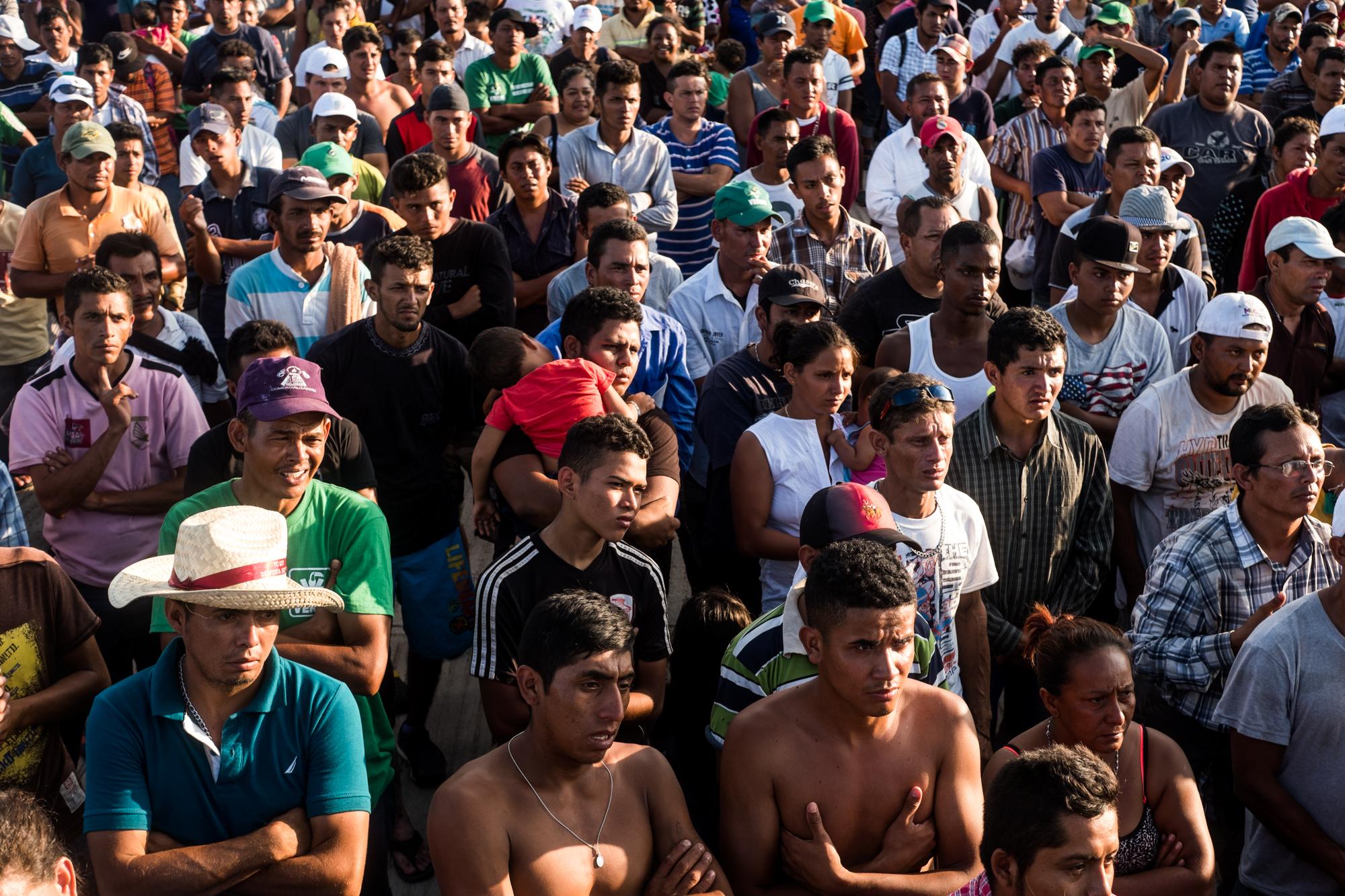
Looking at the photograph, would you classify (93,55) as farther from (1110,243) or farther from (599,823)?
(599,823)

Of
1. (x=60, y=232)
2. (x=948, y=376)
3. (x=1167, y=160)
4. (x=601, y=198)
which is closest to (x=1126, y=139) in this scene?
(x=1167, y=160)

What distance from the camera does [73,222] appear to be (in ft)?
25.4

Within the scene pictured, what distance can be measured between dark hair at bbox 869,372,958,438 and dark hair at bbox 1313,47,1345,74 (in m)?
7.32

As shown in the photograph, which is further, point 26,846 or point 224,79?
point 224,79

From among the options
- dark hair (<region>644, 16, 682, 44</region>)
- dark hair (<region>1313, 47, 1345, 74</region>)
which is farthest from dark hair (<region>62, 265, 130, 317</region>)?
dark hair (<region>1313, 47, 1345, 74</region>)

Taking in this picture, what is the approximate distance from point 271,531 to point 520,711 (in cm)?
102

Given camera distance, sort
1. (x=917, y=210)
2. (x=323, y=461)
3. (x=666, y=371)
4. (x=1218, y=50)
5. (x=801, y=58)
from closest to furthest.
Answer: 1. (x=323, y=461)
2. (x=666, y=371)
3. (x=917, y=210)
4. (x=801, y=58)
5. (x=1218, y=50)

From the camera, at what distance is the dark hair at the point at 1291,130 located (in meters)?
8.99

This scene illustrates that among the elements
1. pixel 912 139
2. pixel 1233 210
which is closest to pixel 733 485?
pixel 912 139

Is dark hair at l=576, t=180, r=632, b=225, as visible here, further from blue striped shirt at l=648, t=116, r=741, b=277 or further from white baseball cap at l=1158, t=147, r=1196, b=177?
white baseball cap at l=1158, t=147, r=1196, b=177

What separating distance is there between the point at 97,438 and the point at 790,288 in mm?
2905

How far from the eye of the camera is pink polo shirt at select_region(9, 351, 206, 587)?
5500 mm

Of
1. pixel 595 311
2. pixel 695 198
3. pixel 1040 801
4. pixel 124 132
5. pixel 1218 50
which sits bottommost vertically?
pixel 695 198

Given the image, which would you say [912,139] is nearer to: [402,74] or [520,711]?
[402,74]
